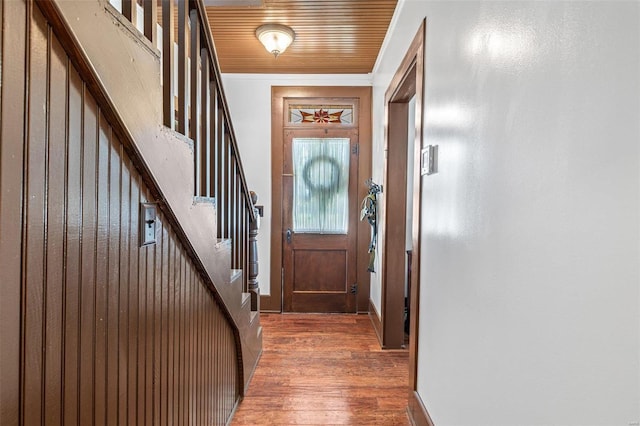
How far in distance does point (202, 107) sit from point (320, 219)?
2360mm

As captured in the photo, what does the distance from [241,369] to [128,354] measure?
4.20 ft

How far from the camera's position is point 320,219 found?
3895mm

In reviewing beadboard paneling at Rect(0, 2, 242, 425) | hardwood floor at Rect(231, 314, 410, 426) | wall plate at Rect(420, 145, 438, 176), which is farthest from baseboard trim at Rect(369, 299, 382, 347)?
beadboard paneling at Rect(0, 2, 242, 425)

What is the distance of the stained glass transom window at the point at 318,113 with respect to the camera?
3.91m

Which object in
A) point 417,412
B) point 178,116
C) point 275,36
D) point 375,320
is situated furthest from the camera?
point 375,320

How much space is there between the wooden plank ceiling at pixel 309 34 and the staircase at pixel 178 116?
1187mm

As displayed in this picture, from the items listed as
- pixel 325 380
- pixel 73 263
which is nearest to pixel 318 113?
pixel 325 380

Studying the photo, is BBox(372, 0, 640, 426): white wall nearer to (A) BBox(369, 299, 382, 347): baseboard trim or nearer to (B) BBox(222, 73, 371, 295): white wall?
(A) BBox(369, 299, 382, 347): baseboard trim

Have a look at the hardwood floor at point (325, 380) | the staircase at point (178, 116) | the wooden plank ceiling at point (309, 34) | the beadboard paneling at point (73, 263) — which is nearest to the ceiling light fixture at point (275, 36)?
the wooden plank ceiling at point (309, 34)

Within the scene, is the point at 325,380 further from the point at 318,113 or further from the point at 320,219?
the point at 318,113

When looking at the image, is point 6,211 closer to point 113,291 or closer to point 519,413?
point 113,291

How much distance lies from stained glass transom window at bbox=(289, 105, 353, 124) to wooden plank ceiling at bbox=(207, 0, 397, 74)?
0.35 meters

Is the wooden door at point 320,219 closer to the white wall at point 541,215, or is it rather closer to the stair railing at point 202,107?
the stair railing at point 202,107

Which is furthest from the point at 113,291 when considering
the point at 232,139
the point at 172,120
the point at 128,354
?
the point at 232,139
